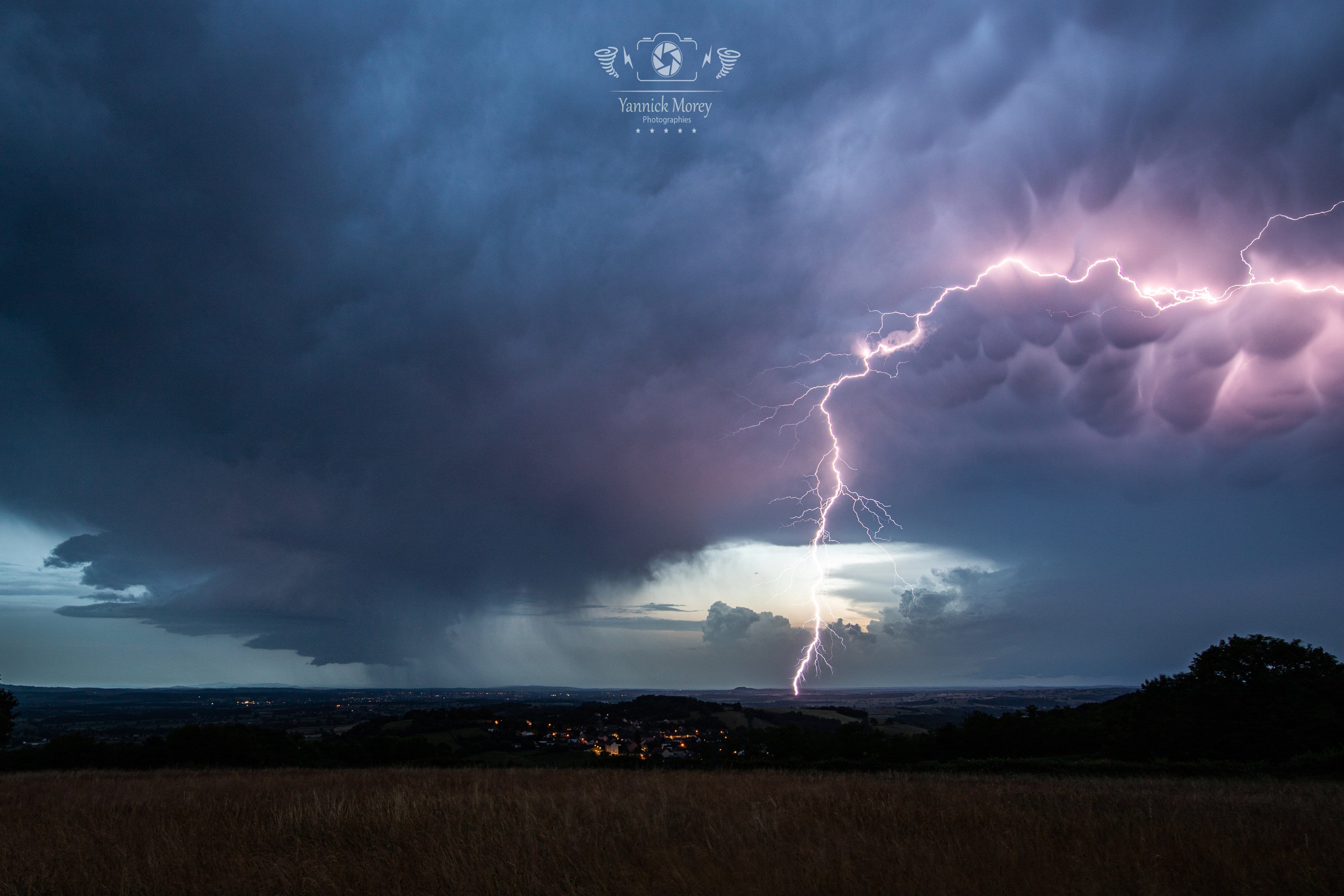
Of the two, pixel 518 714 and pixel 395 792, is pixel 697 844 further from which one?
pixel 518 714

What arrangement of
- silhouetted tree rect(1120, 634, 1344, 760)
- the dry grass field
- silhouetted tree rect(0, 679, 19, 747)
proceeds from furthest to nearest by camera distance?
silhouetted tree rect(0, 679, 19, 747), silhouetted tree rect(1120, 634, 1344, 760), the dry grass field

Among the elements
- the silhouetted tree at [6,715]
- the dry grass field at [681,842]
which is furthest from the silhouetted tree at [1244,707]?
the silhouetted tree at [6,715]

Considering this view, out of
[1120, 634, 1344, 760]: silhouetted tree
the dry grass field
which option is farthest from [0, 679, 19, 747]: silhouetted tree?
[1120, 634, 1344, 760]: silhouetted tree

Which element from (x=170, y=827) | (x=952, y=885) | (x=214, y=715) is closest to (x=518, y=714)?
(x=214, y=715)

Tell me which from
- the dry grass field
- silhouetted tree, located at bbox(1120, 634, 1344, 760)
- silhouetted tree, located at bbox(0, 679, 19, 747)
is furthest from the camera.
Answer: silhouetted tree, located at bbox(0, 679, 19, 747)

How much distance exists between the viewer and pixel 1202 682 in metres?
26.1

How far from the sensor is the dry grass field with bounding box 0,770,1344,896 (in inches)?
212

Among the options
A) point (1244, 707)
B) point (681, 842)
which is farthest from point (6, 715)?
point (1244, 707)

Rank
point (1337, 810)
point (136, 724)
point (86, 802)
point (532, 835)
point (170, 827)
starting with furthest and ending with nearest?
1. point (136, 724)
2. point (86, 802)
3. point (1337, 810)
4. point (170, 827)
5. point (532, 835)

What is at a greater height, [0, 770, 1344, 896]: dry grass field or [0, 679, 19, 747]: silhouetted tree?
[0, 770, 1344, 896]: dry grass field

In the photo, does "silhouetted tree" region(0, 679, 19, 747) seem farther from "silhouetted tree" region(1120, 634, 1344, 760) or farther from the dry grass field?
"silhouetted tree" region(1120, 634, 1344, 760)

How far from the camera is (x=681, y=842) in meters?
6.75

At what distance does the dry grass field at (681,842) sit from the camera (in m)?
5.38

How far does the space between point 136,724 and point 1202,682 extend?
401 feet
